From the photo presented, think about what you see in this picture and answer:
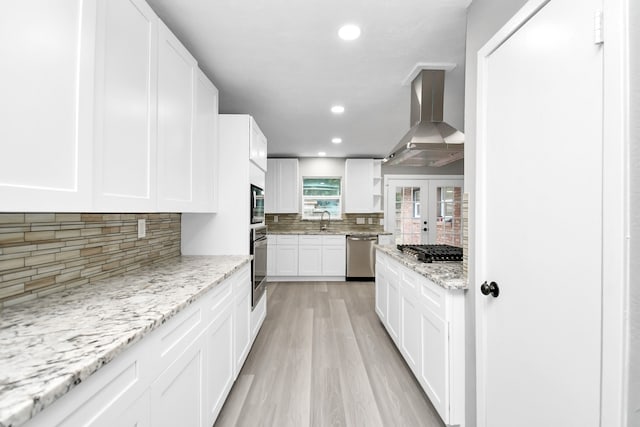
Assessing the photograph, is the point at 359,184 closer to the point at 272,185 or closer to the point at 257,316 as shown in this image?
the point at 272,185

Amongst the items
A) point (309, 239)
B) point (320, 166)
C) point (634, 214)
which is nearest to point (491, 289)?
point (634, 214)

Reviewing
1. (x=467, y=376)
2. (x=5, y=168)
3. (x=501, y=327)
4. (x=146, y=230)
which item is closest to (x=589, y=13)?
(x=501, y=327)

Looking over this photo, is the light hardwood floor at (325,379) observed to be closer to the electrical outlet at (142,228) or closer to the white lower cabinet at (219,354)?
the white lower cabinet at (219,354)

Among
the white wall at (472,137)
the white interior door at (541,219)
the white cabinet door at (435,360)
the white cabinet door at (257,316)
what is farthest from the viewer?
the white cabinet door at (257,316)

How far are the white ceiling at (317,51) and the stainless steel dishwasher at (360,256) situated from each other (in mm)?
2386

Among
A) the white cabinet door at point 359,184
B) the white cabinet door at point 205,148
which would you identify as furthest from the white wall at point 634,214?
the white cabinet door at point 359,184

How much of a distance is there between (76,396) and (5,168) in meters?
0.60

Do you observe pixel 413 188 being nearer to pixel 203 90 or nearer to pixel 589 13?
pixel 203 90

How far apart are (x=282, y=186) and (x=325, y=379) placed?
3962mm

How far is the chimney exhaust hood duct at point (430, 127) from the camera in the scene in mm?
2387

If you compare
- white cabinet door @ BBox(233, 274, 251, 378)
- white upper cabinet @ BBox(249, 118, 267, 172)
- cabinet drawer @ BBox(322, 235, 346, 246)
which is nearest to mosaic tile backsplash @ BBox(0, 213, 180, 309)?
white cabinet door @ BBox(233, 274, 251, 378)

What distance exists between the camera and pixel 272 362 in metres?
2.42

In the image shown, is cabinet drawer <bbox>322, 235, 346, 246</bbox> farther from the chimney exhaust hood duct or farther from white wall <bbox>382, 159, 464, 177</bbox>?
the chimney exhaust hood duct

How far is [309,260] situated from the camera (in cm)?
536
